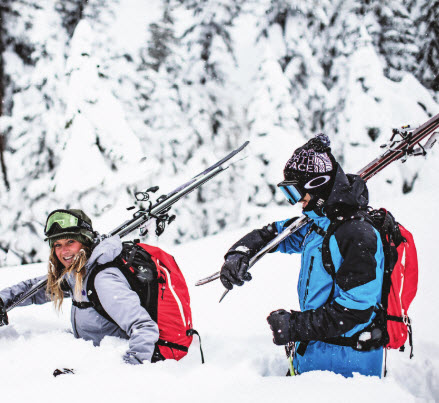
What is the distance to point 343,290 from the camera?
1969mm

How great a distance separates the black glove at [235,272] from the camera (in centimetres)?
257

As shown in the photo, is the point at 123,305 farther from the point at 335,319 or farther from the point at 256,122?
the point at 256,122

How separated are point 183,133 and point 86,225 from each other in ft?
42.6

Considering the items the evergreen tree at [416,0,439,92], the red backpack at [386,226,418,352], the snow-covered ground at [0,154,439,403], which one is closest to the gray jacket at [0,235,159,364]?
the snow-covered ground at [0,154,439,403]

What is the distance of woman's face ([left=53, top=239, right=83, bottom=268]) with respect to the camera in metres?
2.85

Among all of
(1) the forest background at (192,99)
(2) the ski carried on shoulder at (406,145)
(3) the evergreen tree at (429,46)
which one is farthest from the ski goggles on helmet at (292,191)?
(3) the evergreen tree at (429,46)

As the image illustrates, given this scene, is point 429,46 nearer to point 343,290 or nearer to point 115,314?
point 343,290

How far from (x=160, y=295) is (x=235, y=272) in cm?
68

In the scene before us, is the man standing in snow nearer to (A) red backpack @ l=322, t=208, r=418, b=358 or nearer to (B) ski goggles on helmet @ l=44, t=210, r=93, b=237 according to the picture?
(A) red backpack @ l=322, t=208, r=418, b=358

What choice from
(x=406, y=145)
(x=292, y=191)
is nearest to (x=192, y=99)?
(x=406, y=145)

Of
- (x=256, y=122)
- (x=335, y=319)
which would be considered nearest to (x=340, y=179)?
(x=335, y=319)

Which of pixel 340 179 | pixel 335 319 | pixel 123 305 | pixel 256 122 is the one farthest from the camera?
pixel 256 122

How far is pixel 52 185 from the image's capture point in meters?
11.4

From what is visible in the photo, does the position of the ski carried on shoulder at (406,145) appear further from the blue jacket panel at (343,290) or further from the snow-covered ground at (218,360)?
the snow-covered ground at (218,360)
